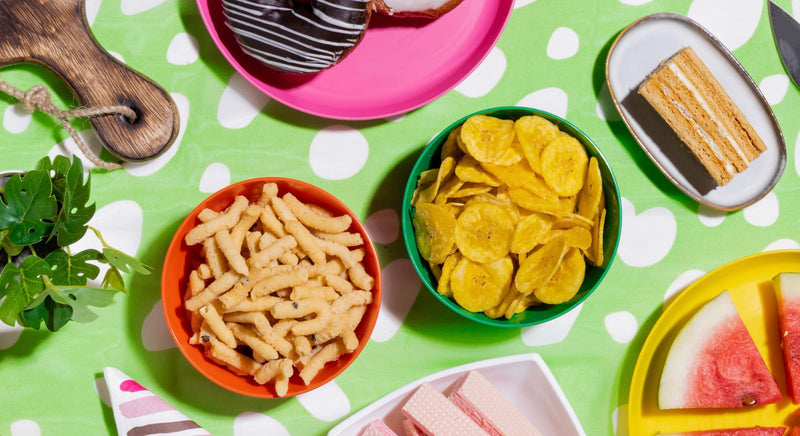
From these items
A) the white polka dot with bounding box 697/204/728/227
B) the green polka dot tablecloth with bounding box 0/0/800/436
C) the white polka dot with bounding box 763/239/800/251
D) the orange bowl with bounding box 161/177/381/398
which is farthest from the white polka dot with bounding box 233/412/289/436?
the white polka dot with bounding box 763/239/800/251

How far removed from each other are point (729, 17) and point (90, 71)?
3.89 ft

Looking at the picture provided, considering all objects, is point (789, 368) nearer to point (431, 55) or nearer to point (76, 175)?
point (431, 55)

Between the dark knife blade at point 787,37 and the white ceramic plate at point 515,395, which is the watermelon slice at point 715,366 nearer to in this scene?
the white ceramic plate at point 515,395

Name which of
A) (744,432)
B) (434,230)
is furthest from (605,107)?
(744,432)

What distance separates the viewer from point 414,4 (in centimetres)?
117

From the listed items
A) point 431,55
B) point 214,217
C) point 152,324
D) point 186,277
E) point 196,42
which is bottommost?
point 152,324

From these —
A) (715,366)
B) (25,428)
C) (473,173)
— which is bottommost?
(25,428)

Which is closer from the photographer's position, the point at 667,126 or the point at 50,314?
the point at 50,314

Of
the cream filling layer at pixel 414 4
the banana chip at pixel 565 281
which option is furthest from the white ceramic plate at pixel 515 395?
the cream filling layer at pixel 414 4

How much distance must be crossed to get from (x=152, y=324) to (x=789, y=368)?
1.20 meters

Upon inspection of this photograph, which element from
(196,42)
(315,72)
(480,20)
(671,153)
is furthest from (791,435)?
(196,42)

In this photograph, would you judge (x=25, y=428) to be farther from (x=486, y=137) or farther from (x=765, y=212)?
(x=765, y=212)

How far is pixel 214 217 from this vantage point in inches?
43.5

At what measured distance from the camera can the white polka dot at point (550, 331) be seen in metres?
1.30
